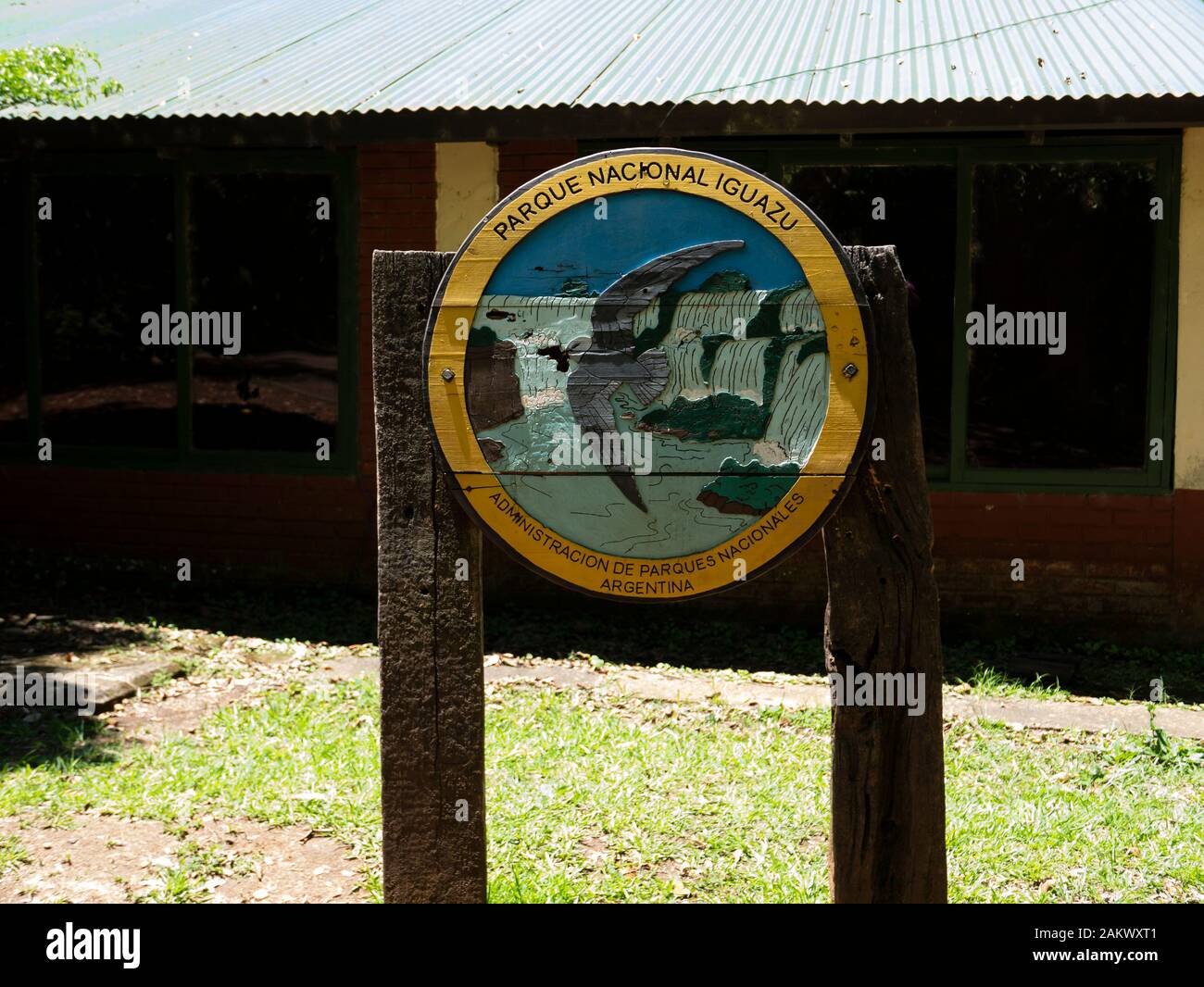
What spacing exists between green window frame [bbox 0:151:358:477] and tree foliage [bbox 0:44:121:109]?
1.10m

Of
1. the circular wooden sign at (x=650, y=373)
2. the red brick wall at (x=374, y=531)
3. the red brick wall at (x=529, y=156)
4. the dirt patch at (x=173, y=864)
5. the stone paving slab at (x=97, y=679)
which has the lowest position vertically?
the dirt patch at (x=173, y=864)

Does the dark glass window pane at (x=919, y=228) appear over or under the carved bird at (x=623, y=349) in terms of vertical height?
over

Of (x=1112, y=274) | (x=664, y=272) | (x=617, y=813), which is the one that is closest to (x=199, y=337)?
(x=617, y=813)

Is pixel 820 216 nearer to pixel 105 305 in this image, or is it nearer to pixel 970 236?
pixel 970 236

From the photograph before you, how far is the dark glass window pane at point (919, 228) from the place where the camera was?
23.5 feet

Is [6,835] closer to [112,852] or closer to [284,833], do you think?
[112,852]

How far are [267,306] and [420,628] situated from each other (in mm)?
5875

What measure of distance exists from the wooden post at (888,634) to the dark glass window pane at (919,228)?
461 cm

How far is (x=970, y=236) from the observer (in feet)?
23.3

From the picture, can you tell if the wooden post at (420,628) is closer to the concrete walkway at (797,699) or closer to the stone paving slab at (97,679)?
the concrete walkway at (797,699)

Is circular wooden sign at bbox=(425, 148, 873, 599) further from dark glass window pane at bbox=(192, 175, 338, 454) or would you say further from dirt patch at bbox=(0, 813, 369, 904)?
dark glass window pane at bbox=(192, 175, 338, 454)

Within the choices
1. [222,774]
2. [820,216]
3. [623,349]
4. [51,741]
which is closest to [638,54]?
[820,216]

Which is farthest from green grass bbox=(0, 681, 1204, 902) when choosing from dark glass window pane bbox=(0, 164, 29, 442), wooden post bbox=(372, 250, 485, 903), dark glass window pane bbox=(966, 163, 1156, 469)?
dark glass window pane bbox=(0, 164, 29, 442)

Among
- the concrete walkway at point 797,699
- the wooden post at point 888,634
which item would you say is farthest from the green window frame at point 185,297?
the wooden post at point 888,634
